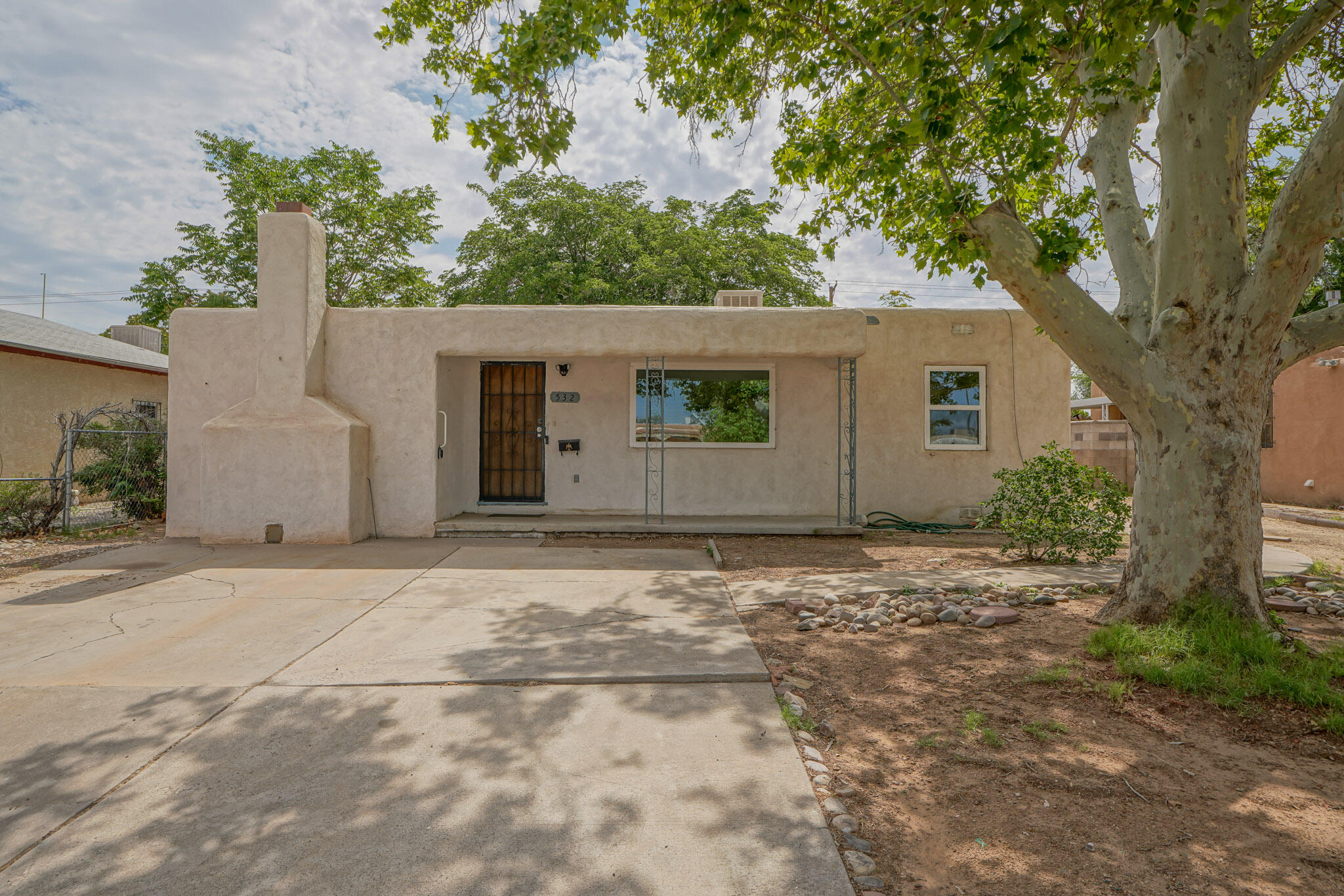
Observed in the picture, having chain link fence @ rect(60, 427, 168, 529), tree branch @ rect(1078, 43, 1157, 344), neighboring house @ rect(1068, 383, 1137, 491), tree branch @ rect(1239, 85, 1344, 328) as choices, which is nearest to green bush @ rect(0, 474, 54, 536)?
chain link fence @ rect(60, 427, 168, 529)

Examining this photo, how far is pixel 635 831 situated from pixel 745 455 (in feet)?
26.6

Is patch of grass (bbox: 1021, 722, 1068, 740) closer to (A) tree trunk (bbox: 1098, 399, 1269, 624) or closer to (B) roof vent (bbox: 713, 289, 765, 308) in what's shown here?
(A) tree trunk (bbox: 1098, 399, 1269, 624)

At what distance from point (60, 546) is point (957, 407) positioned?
11964mm

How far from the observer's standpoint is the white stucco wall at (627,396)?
29.5 ft

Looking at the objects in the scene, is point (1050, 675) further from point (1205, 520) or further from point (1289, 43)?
point (1289, 43)

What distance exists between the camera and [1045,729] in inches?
128

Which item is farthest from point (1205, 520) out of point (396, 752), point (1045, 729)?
point (396, 752)

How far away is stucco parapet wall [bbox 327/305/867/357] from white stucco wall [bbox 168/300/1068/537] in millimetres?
19

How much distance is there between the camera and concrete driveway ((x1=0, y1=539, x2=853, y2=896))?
7.50 ft

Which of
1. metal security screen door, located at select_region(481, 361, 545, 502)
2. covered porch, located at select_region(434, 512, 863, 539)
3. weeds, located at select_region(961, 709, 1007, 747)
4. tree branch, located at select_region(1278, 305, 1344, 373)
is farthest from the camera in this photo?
metal security screen door, located at select_region(481, 361, 545, 502)

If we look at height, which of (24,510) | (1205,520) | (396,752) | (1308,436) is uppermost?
(1308,436)

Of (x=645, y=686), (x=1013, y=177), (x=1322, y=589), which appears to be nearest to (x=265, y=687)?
(x=645, y=686)

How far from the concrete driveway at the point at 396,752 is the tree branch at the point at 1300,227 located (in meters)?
3.88

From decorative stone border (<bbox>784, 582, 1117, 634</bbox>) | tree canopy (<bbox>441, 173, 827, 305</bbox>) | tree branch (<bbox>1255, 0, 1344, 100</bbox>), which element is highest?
tree canopy (<bbox>441, 173, 827, 305</bbox>)
